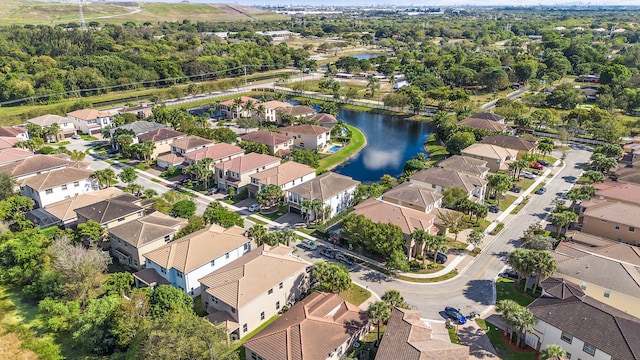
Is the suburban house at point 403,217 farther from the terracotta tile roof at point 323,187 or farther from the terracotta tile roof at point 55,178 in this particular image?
the terracotta tile roof at point 55,178

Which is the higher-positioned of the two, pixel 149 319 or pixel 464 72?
pixel 464 72

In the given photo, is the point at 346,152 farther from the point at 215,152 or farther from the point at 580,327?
the point at 580,327

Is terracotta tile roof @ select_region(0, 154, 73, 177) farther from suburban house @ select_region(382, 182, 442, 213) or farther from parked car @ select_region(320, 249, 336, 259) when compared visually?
suburban house @ select_region(382, 182, 442, 213)

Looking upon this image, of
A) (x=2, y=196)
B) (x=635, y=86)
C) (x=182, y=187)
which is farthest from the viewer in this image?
(x=635, y=86)

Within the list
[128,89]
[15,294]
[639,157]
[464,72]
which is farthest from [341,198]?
[128,89]

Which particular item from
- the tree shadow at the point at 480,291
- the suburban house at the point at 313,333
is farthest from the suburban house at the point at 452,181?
the suburban house at the point at 313,333

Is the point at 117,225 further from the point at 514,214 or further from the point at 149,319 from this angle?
the point at 514,214
